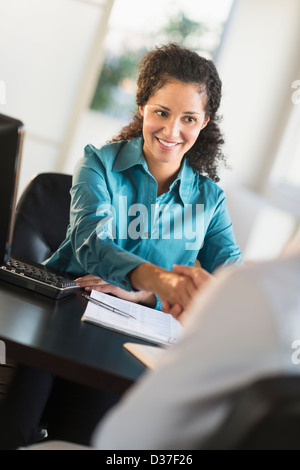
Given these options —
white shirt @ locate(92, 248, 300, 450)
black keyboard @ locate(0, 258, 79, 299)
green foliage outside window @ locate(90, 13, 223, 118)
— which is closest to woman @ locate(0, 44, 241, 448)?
black keyboard @ locate(0, 258, 79, 299)

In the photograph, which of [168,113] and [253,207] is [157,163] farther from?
→ [253,207]

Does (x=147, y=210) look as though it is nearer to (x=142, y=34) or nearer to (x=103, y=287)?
(x=103, y=287)

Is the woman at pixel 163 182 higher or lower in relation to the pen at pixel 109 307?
higher

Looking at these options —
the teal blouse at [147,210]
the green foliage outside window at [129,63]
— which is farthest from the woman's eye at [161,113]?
the green foliage outside window at [129,63]

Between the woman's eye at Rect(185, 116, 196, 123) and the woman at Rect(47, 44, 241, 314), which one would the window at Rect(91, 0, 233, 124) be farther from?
the woman's eye at Rect(185, 116, 196, 123)

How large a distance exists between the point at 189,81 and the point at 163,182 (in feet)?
1.13

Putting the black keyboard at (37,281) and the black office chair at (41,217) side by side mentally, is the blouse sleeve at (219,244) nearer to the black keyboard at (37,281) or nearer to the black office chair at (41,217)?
the black office chair at (41,217)

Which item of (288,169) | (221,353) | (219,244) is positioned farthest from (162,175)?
(288,169)

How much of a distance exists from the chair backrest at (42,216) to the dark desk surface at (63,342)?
0.73 meters

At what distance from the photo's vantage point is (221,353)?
0.64m

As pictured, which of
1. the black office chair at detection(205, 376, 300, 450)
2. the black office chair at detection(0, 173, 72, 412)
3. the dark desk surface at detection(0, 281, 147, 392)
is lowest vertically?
the black office chair at detection(0, 173, 72, 412)

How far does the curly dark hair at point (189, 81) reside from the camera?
6.38ft

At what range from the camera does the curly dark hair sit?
1945 mm

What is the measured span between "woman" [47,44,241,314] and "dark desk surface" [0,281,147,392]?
424mm
